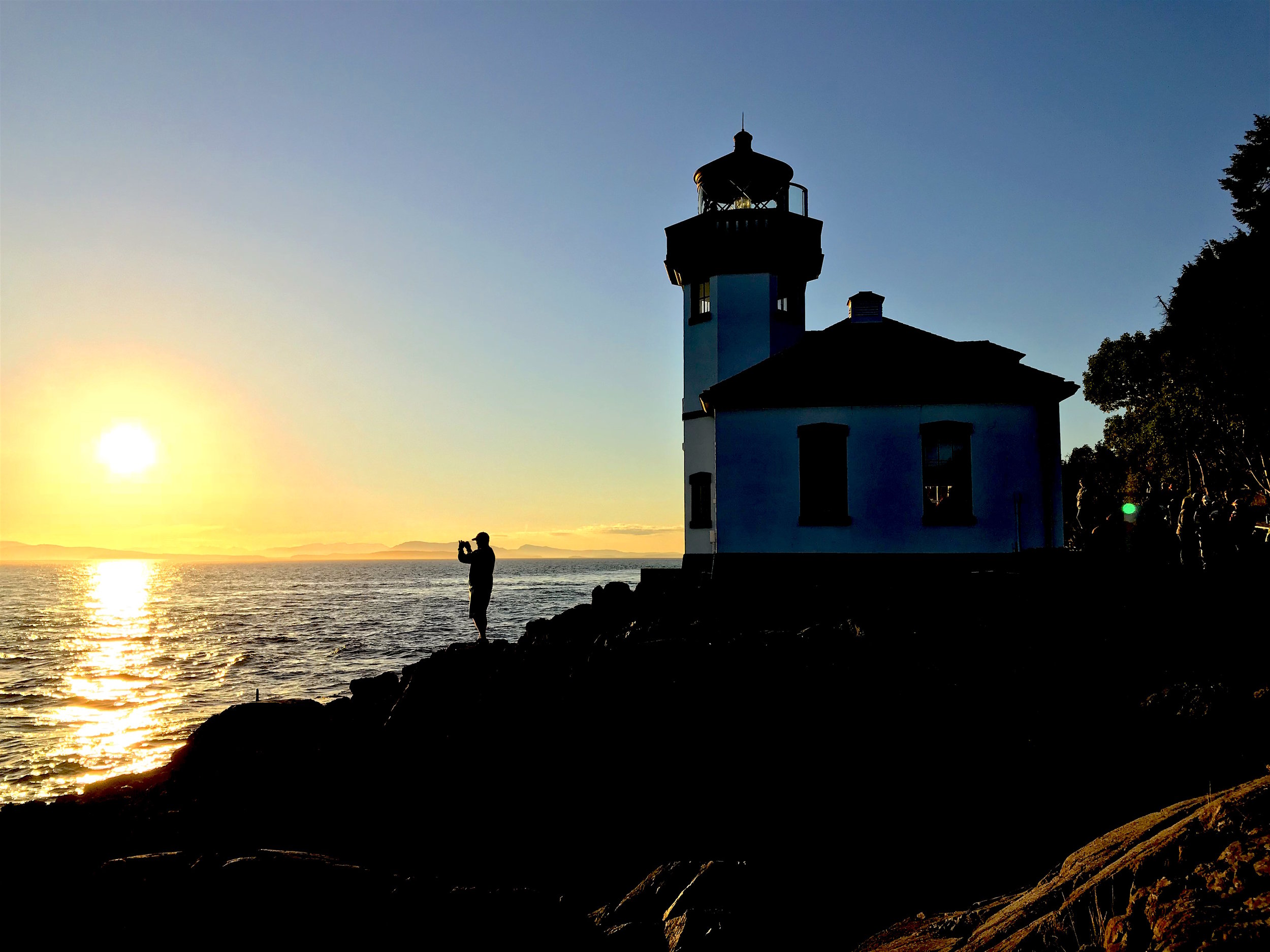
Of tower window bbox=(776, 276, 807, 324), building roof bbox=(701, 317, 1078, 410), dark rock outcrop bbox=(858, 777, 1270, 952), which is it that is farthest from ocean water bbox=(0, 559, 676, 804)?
tower window bbox=(776, 276, 807, 324)

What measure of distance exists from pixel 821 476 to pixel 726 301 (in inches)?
268

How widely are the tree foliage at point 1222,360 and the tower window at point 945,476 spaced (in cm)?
1399

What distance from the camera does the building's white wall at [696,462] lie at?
21203 mm

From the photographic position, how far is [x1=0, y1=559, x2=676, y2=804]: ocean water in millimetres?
16281

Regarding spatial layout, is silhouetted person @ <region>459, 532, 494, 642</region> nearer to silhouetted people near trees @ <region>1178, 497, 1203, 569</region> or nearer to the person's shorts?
the person's shorts

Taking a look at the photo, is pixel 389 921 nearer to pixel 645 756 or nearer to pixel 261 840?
pixel 645 756

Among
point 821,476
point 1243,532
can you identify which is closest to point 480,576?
point 821,476

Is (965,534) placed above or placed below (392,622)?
above

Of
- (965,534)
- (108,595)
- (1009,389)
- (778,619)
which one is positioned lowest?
(108,595)

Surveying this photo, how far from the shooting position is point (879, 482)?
16.7 m

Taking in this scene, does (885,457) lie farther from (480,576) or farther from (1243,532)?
(1243,532)

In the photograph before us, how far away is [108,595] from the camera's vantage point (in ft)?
283

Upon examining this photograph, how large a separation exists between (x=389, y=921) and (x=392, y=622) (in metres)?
38.3

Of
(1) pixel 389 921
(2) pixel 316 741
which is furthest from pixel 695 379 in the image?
(1) pixel 389 921
